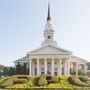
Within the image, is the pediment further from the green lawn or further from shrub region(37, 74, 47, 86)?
shrub region(37, 74, 47, 86)

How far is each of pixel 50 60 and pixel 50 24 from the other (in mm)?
13408

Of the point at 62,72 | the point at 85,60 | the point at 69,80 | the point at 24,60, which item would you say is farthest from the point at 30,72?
the point at 69,80

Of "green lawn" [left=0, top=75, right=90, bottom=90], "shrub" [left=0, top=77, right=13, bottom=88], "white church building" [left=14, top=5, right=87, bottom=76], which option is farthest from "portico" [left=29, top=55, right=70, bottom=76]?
"shrub" [left=0, top=77, right=13, bottom=88]

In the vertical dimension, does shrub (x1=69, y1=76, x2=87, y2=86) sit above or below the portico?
below

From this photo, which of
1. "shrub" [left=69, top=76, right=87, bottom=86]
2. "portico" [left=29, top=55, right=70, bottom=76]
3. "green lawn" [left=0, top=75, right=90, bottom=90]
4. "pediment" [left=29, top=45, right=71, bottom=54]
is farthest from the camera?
"portico" [left=29, top=55, right=70, bottom=76]

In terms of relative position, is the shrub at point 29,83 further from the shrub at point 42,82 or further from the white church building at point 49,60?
the white church building at point 49,60

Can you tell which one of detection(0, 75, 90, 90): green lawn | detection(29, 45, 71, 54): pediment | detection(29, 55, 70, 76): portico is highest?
detection(29, 45, 71, 54): pediment

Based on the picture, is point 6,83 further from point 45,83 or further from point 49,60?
point 49,60

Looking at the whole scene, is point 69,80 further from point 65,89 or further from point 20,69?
point 20,69

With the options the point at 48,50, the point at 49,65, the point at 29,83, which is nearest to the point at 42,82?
the point at 29,83

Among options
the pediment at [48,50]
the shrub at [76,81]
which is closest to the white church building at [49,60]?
the pediment at [48,50]

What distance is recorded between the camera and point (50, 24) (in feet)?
244

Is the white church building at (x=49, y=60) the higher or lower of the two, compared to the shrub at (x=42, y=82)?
higher

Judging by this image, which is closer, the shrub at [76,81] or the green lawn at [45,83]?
the green lawn at [45,83]
